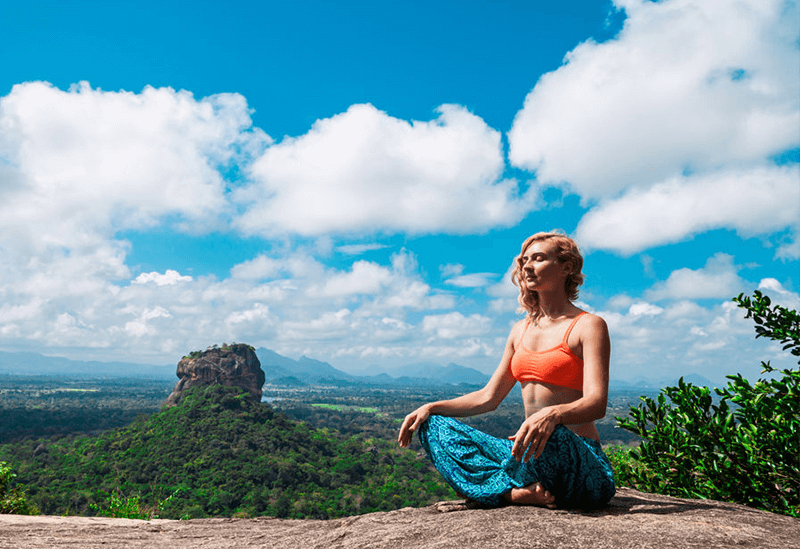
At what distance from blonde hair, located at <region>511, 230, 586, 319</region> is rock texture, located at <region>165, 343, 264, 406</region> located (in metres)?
79.7

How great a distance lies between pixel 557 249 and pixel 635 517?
7.24 ft

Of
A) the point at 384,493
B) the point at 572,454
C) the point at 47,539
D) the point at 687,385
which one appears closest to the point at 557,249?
the point at 572,454

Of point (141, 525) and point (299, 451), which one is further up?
point (141, 525)

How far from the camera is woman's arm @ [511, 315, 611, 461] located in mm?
3484

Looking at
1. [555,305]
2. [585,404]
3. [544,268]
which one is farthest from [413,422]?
[544,268]

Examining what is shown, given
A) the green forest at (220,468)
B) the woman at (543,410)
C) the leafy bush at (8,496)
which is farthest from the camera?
the green forest at (220,468)

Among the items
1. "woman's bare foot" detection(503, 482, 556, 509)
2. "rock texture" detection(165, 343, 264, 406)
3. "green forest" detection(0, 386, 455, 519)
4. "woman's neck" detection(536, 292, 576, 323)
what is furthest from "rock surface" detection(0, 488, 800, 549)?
"rock texture" detection(165, 343, 264, 406)

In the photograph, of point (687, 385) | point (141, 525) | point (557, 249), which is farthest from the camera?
point (141, 525)

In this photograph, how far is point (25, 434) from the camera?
7375cm

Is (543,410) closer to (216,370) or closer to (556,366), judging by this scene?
(556,366)

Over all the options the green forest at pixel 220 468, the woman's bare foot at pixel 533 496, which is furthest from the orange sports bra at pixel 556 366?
the green forest at pixel 220 468

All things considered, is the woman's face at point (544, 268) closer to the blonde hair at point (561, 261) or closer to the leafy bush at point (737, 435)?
the blonde hair at point (561, 261)

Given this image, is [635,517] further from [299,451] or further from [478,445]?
[299,451]

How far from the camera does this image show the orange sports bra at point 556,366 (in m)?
4.09
